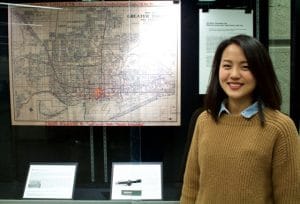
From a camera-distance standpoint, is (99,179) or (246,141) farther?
(99,179)

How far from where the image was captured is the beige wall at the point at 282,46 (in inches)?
104

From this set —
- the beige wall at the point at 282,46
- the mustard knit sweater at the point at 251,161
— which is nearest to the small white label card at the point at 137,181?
the beige wall at the point at 282,46

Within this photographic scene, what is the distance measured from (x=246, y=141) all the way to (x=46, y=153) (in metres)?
1.91

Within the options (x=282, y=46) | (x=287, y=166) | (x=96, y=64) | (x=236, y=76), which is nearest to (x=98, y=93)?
(x=96, y=64)

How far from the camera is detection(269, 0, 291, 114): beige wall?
2.64 m

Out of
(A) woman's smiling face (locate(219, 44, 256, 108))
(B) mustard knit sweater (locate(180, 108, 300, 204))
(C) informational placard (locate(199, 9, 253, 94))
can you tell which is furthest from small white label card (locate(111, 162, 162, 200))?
(A) woman's smiling face (locate(219, 44, 256, 108))

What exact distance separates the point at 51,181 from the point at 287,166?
1.84m

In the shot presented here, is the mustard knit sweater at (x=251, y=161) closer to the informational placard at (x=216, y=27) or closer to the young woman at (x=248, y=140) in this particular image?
the young woman at (x=248, y=140)

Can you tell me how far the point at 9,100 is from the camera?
2936 mm

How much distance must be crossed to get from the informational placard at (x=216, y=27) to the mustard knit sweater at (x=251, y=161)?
51.9 inches

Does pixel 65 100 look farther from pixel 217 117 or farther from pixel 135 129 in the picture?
pixel 217 117

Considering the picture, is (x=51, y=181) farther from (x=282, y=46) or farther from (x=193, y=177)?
(x=282, y=46)

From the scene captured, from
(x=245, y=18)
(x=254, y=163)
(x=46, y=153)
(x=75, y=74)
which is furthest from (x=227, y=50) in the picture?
(x=46, y=153)

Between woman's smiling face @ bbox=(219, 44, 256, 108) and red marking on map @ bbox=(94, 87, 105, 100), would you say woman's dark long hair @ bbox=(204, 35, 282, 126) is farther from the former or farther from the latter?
red marking on map @ bbox=(94, 87, 105, 100)
